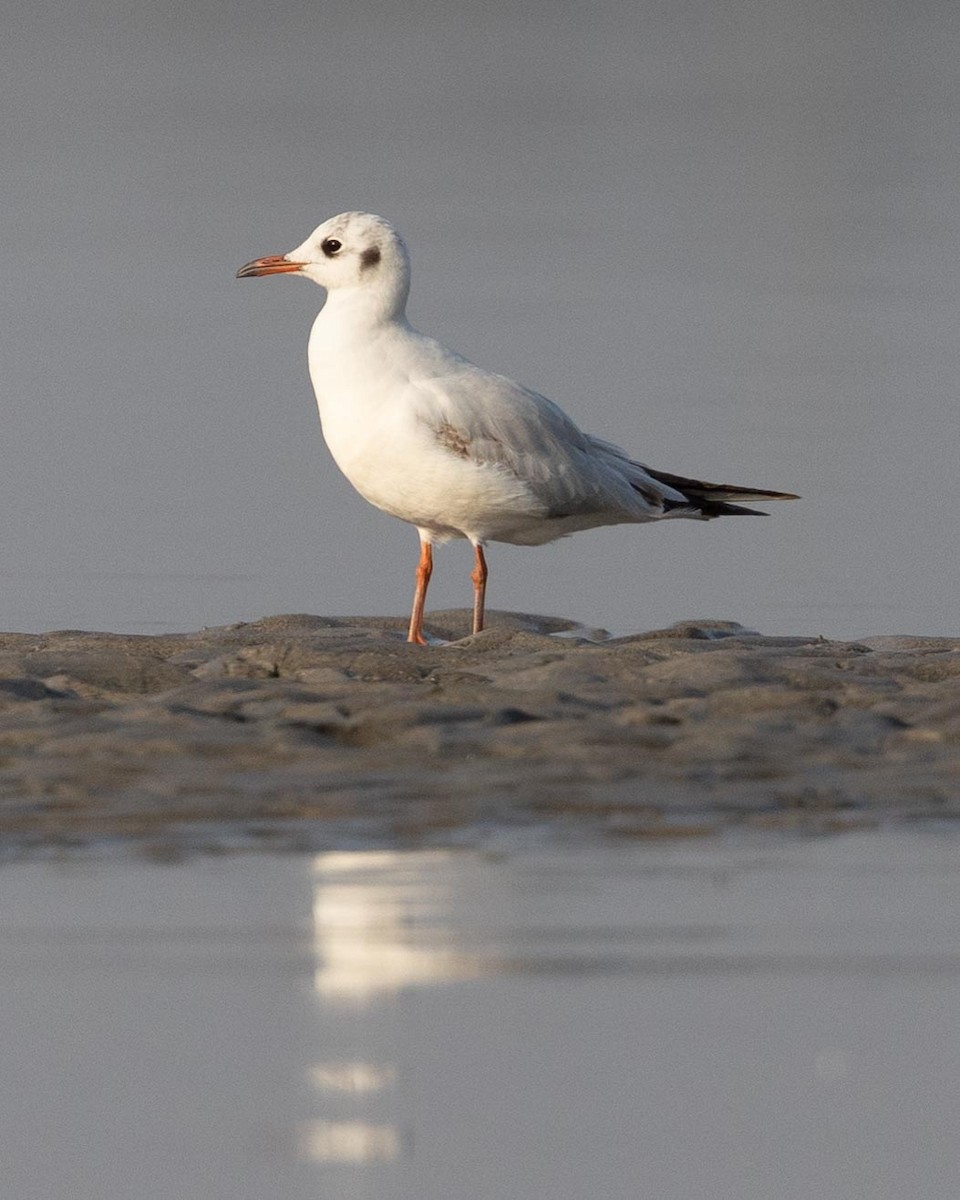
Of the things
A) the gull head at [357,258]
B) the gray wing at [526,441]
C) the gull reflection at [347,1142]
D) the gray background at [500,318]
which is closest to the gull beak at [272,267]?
the gull head at [357,258]

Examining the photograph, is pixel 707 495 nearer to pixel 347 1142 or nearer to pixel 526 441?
pixel 526 441

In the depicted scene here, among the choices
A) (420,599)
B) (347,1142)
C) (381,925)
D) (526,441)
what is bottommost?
(347,1142)

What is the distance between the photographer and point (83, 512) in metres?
11.6

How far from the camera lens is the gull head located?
9586 millimetres

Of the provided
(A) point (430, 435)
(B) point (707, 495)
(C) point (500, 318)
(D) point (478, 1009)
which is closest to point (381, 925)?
(D) point (478, 1009)

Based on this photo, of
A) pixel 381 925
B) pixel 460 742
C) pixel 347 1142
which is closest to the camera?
pixel 347 1142

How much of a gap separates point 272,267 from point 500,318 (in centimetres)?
649

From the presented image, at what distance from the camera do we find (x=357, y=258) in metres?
9.65

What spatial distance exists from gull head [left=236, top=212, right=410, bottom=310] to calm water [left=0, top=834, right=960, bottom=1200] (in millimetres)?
4229

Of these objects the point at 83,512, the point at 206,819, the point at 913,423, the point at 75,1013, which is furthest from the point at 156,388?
the point at 75,1013

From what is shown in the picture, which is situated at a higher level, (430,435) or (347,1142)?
(430,435)

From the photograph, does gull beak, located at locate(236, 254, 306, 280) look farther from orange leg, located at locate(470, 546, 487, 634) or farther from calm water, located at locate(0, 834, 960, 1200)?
calm water, located at locate(0, 834, 960, 1200)

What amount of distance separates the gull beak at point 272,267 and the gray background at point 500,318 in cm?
120

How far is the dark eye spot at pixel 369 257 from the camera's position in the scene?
9.64 m
